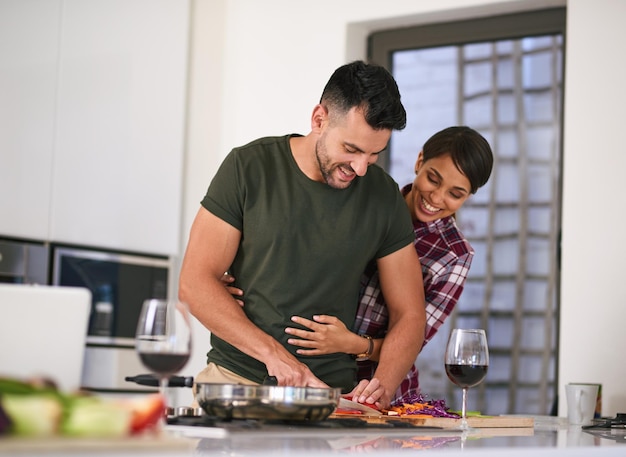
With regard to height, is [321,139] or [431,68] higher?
[431,68]

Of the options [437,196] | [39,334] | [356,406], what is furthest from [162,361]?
[437,196]

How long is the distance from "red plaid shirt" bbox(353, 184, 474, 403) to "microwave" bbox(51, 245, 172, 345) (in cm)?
142

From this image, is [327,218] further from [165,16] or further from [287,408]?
[165,16]

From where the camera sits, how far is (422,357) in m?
6.80

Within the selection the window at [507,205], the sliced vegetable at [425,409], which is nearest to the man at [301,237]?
the sliced vegetable at [425,409]

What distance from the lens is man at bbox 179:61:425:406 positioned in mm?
2377

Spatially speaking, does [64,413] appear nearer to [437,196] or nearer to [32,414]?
[32,414]

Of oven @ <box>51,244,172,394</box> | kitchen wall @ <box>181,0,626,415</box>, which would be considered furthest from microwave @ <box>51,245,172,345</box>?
kitchen wall @ <box>181,0,626,415</box>

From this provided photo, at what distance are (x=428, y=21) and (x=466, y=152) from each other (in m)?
1.58

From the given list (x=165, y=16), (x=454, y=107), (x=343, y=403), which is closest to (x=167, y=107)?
(x=165, y=16)

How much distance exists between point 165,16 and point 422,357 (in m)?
3.57

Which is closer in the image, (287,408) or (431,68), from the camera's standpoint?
(287,408)

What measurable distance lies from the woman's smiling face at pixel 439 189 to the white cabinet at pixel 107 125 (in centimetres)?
147

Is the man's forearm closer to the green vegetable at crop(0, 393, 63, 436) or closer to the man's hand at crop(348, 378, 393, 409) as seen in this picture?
the man's hand at crop(348, 378, 393, 409)
